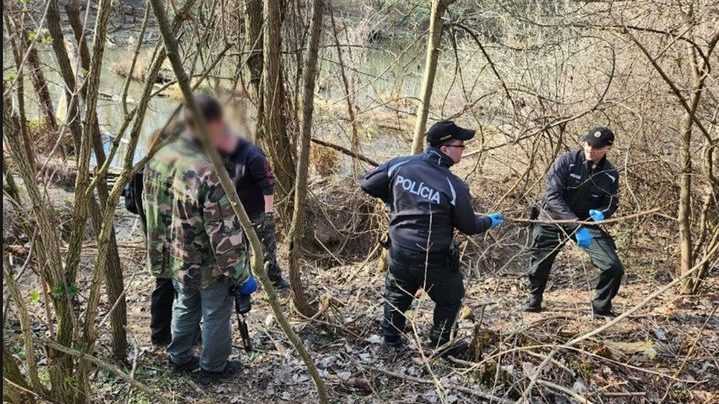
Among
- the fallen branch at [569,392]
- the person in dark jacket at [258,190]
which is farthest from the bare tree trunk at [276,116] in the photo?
the fallen branch at [569,392]

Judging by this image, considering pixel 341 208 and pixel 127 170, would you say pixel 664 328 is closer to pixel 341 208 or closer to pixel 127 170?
pixel 341 208

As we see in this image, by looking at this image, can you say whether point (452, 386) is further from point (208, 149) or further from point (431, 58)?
point (208, 149)

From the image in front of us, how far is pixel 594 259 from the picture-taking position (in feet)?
16.3

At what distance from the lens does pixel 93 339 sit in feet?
8.81

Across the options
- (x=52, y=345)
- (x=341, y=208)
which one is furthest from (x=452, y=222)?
(x=341, y=208)

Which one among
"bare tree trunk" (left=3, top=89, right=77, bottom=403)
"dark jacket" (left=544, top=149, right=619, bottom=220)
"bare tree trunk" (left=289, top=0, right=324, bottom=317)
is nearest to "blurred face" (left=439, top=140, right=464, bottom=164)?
"bare tree trunk" (left=289, top=0, right=324, bottom=317)

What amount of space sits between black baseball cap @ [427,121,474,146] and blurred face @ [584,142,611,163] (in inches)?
55.1

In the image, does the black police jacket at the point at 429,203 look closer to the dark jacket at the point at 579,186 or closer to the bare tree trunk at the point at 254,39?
the dark jacket at the point at 579,186

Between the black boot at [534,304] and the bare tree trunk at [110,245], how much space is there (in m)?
3.51

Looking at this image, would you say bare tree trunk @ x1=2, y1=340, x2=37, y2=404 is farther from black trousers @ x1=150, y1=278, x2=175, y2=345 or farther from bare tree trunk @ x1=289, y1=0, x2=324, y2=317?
bare tree trunk @ x1=289, y1=0, x2=324, y2=317

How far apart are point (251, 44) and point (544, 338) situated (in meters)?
3.60

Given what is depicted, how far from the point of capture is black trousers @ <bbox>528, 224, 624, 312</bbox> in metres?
4.88

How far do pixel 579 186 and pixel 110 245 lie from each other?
3.65 metres

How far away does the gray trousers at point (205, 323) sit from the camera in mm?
3691
